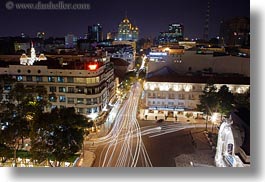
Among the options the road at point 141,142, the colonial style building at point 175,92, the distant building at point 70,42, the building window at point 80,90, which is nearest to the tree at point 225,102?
the road at point 141,142

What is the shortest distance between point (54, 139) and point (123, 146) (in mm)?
2684

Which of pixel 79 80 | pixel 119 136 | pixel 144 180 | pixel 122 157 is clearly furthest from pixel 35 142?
pixel 79 80

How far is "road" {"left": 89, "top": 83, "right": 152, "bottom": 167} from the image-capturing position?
6.85 m

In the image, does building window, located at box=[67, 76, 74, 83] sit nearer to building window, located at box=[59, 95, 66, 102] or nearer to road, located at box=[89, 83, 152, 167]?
building window, located at box=[59, 95, 66, 102]

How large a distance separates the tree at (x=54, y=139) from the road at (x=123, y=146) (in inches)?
51.9

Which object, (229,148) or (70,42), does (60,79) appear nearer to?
Answer: (229,148)

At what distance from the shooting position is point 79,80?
954 cm

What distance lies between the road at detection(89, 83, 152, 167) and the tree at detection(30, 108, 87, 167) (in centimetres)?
132

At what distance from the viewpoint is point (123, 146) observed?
789 cm

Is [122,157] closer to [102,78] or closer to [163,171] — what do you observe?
[163,171]

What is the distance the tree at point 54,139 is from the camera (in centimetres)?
550

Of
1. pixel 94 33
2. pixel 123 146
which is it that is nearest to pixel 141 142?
pixel 123 146

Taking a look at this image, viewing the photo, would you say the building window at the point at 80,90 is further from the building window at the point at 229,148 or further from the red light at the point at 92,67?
the building window at the point at 229,148

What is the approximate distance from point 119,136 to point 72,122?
2.65 m
